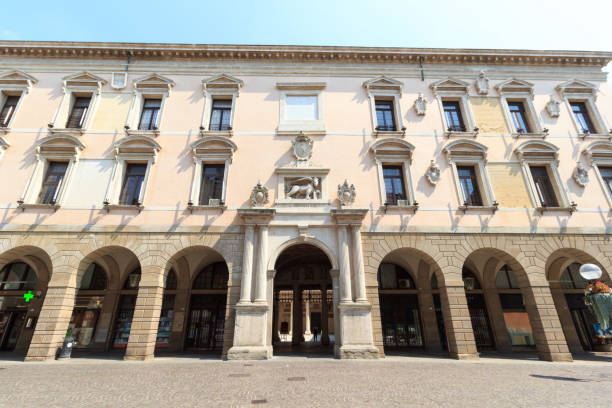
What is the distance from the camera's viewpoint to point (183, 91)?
15273 mm

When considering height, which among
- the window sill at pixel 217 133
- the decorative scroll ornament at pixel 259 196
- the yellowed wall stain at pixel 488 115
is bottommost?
the decorative scroll ornament at pixel 259 196

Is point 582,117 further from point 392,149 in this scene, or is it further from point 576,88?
point 392,149

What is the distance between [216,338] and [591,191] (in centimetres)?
A: 1964

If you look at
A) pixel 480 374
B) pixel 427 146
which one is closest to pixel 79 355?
pixel 480 374

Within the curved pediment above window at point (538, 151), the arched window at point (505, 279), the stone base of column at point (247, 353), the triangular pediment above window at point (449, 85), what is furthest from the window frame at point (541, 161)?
the stone base of column at point (247, 353)

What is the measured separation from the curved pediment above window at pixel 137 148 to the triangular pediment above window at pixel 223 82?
425 centimetres

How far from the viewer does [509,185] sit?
44.4 feet

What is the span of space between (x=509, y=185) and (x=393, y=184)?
5.42 meters

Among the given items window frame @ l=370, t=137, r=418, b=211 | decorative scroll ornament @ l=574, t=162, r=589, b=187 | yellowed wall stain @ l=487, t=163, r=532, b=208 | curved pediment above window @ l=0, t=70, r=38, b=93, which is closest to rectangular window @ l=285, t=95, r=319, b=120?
window frame @ l=370, t=137, r=418, b=211

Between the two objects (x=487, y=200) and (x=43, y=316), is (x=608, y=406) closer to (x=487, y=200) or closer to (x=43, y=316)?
(x=487, y=200)

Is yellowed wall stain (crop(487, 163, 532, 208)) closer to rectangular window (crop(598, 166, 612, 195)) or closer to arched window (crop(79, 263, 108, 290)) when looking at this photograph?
rectangular window (crop(598, 166, 612, 195))

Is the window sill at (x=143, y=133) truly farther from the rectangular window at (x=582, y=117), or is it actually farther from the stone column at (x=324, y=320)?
the rectangular window at (x=582, y=117)

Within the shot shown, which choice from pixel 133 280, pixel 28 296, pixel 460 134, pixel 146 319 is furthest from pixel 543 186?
pixel 28 296

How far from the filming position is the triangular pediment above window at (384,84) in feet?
50.8
